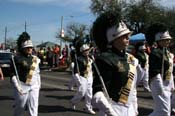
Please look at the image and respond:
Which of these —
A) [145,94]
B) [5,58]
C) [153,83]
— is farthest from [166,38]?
[5,58]

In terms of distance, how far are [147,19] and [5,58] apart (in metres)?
17.8

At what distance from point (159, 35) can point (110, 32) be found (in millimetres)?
3474

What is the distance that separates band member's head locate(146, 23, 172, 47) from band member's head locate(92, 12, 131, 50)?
131 inches

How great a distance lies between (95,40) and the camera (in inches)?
193

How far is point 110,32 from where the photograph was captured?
16.0ft

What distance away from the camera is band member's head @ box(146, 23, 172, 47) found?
322 inches

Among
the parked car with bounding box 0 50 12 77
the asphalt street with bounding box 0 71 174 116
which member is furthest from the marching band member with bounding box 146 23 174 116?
the parked car with bounding box 0 50 12 77

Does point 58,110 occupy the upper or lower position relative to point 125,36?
lower

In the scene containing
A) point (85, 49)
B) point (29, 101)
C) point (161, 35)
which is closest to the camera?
point (161, 35)

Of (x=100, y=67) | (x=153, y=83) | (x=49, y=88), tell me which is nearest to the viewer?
(x=100, y=67)

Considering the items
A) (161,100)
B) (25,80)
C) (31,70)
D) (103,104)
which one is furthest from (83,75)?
(103,104)

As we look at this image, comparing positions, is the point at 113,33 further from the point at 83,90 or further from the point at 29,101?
the point at 83,90

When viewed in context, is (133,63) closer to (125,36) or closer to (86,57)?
(125,36)

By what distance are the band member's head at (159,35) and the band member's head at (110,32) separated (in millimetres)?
3329
